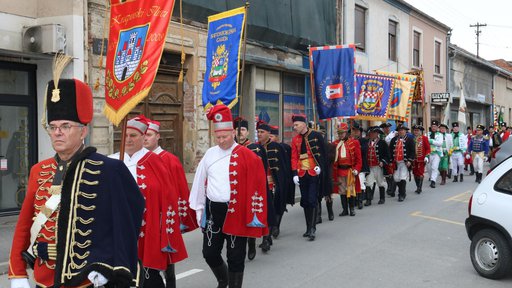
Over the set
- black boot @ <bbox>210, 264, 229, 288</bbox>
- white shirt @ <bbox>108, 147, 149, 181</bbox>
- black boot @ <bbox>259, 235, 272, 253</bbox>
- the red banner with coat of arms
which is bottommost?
black boot @ <bbox>259, 235, 272, 253</bbox>

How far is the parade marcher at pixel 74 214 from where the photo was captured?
2725mm

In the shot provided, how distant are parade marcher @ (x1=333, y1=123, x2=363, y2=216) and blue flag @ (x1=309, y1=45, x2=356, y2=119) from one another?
1.26 metres

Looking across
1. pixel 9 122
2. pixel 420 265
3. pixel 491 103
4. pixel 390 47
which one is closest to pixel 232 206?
pixel 420 265

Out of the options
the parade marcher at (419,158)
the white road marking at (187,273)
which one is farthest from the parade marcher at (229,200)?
the parade marcher at (419,158)

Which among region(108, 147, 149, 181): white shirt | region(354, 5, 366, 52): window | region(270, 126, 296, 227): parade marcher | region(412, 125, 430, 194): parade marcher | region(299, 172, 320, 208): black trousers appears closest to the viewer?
region(108, 147, 149, 181): white shirt

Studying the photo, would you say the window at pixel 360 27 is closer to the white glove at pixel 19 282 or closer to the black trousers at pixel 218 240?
the black trousers at pixel 218 240

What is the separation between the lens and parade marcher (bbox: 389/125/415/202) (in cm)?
1307

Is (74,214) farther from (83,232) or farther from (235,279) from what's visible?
(235,279)

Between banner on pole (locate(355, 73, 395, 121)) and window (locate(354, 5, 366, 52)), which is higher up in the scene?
window (locate(354, 5, 366, 52))

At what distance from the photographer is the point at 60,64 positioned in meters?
2.94

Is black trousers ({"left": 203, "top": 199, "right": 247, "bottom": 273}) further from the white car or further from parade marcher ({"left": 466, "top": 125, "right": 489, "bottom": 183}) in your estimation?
parade marcher ({"left": 466, "top": 125, "right": 489, "bottom": 183})

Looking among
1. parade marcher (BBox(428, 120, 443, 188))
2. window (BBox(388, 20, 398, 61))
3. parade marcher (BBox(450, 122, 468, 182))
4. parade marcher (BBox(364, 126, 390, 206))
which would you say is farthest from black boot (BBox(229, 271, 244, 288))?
window (BBox(388, 20, 398, 61))

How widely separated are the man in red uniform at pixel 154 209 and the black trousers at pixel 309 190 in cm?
390

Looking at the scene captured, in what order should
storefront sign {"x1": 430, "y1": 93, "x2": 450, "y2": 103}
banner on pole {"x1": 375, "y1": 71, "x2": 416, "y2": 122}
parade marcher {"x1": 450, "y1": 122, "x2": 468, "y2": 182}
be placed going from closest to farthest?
banner on pole {"x1": 375, "y1": 71, "x2": 416, "y2": 122} → parade marcher {"x1": 450, "y1": 122, "x2": 468, "y2": 182} → storefront sign {"x1": 430, "y1": 93, "x2": 450, "y2": 103}
